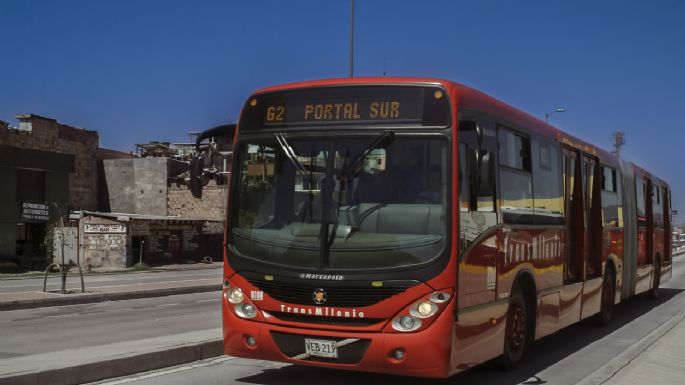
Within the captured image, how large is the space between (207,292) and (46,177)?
1048 inches

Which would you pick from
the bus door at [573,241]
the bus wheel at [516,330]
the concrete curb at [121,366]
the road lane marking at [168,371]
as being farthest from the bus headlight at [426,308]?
the bus door at [573,241]

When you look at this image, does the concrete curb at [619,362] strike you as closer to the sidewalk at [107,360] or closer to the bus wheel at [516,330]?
the bus wheel at [516,330]

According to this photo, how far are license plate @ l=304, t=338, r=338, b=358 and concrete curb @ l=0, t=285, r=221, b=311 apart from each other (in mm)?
13792

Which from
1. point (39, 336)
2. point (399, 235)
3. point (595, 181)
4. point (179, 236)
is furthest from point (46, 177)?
point (399, 235)

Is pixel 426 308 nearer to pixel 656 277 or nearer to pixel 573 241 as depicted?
pixel 573 241

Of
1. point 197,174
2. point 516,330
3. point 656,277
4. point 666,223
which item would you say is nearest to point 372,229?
point 197,174

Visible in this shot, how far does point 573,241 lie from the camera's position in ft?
37.7

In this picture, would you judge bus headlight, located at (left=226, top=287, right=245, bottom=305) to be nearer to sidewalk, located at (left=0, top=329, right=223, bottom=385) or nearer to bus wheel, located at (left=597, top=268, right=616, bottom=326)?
sidewalk, located at (left=0, top=329, right=223, bottom=385)

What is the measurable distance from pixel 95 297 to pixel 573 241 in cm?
1406

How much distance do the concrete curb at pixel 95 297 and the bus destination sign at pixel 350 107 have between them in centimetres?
1321

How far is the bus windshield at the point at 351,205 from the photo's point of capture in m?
7.05

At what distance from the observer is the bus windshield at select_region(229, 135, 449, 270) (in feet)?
23.1

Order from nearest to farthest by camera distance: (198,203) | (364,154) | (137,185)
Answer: (364,154) < (137,185) < (198,203)

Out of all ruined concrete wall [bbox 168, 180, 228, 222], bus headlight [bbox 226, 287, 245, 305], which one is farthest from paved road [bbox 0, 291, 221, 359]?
ruined concrete wall [bbox 168, 180, 228, 222]
